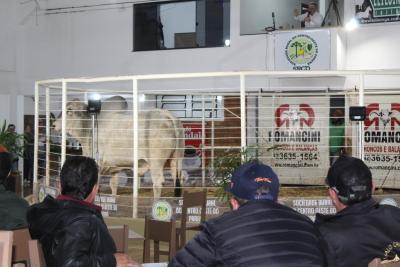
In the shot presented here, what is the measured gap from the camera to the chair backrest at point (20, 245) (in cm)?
317

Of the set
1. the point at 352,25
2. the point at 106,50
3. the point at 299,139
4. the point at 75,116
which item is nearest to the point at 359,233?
the point at 75,116

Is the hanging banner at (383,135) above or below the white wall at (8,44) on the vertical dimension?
below

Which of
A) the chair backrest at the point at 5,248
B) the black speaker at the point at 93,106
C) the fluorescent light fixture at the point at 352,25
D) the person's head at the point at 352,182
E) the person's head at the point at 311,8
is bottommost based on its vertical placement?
the chair backrest at the point at 5,248

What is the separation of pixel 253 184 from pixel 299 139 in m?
9.15

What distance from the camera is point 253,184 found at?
2291 millimetres

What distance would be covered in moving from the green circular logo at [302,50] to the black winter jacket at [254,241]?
8326mm

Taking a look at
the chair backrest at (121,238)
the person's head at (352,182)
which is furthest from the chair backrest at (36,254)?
the person's head at (352,182)

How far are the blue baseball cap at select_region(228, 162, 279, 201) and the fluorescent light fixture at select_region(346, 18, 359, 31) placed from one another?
9.23 metres

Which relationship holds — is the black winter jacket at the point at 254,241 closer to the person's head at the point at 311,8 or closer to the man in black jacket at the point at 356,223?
the man in black jacket at the point at 356,223

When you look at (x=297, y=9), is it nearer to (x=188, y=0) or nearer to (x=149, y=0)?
(x=188, y=0)

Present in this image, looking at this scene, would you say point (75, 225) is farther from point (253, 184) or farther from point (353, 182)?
point (353, 182)

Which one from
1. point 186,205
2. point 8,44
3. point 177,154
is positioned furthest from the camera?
point 8,44

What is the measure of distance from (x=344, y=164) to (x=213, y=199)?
370cm

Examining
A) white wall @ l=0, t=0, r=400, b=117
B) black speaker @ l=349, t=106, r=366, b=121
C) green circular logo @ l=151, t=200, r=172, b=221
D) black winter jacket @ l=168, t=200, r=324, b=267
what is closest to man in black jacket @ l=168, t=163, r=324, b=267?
black winter jacket @ l=168, t=200, r=324, b=267
